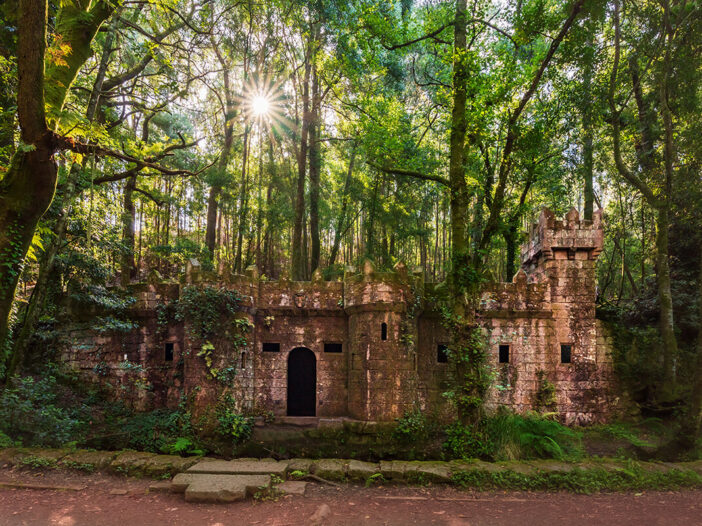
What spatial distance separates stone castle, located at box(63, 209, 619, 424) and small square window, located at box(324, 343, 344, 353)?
33 millimetres

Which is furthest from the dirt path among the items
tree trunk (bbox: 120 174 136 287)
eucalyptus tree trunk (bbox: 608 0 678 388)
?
tree trunk (bbox: 120 174 136 287)

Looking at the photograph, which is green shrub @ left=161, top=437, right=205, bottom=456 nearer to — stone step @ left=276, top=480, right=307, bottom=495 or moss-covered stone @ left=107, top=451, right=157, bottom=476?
moss-covered stone @ left=107, top=451, right=157, bottom=476

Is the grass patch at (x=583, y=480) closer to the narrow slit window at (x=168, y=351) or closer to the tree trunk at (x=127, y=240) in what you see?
the narrow slit window at (x=168, y=351)

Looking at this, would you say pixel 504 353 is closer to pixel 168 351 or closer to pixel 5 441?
pixel 168 351

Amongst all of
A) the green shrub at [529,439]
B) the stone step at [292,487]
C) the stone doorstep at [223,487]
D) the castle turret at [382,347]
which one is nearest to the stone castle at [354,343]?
the castle turret at [382,347]

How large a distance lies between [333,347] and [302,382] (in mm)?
1680

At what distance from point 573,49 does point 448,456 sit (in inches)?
412

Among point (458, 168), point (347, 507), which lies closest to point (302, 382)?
point (347, 507)

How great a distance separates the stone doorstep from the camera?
6012mm

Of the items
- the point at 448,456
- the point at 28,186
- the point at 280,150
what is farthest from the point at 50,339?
the point at 280,150

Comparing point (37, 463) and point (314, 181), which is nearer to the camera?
point (37, 463)

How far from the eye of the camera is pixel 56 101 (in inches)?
258

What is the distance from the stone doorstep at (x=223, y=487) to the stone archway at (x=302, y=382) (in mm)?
5008

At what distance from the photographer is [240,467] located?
7.10 metres
